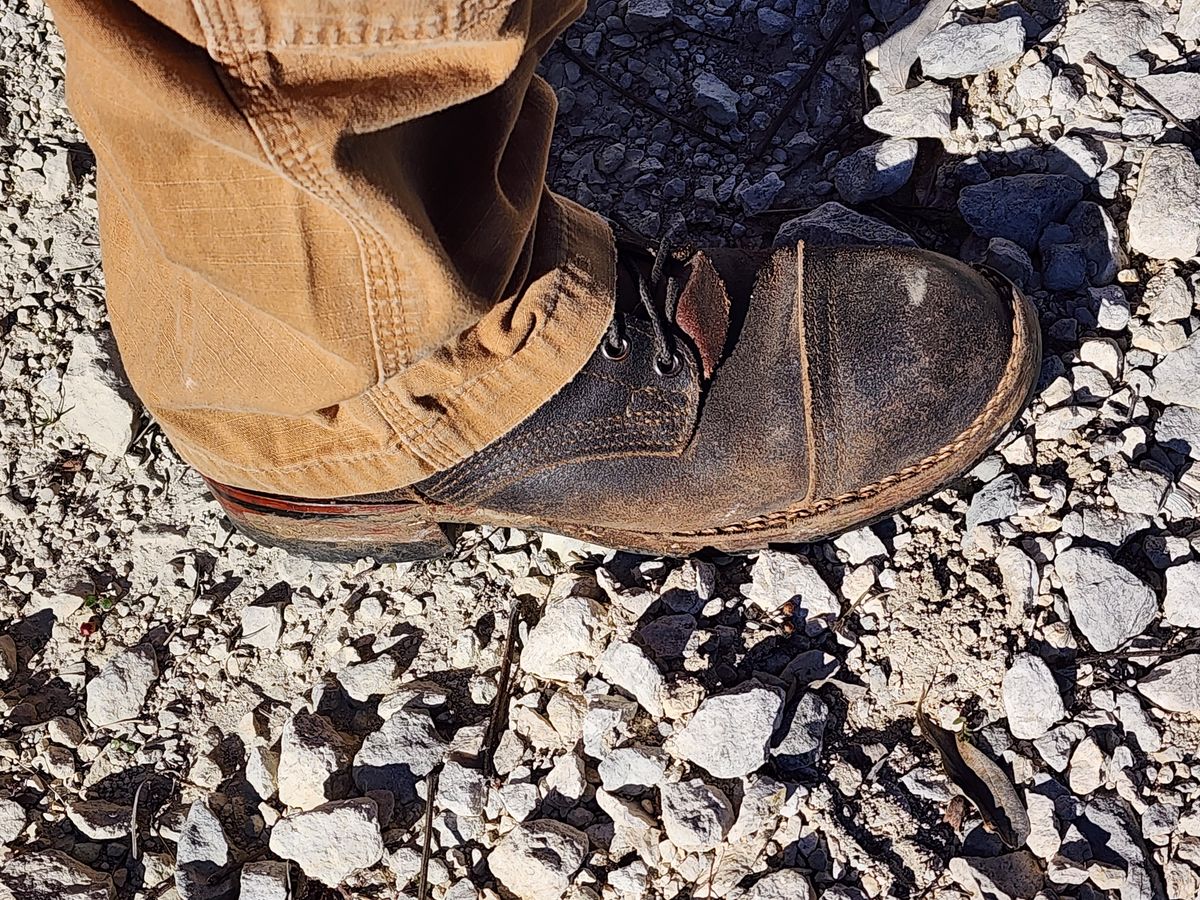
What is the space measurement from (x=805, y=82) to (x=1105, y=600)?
111 centimetres

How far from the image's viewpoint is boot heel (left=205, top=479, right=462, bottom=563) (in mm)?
1427

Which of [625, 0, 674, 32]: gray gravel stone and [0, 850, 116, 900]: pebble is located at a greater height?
[625, 0, 674, 32]: gray gravel stone

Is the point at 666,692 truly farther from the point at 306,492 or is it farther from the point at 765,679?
the point at 306,492

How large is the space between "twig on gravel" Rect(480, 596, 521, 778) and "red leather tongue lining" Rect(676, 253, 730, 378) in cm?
54

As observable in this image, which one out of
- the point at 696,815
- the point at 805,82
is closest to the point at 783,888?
the point at 696,815

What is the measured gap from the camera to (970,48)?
192 cm

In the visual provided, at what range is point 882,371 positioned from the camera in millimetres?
1427

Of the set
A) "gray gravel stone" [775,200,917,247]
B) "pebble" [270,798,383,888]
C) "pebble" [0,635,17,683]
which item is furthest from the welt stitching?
"pebble" [0,635,17,683]

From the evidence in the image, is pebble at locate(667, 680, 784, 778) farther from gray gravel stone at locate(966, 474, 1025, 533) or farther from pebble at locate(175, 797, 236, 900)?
pebble at locate(175, 797, 236, 900)

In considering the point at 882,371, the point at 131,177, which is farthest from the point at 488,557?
the point at 131,177

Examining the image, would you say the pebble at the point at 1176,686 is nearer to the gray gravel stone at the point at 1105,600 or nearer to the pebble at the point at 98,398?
the gray gravel stone at the point at 1105,600

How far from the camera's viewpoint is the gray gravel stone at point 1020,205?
5.79 feet

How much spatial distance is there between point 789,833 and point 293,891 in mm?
727

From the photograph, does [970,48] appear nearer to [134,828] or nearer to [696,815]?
[696,815]
